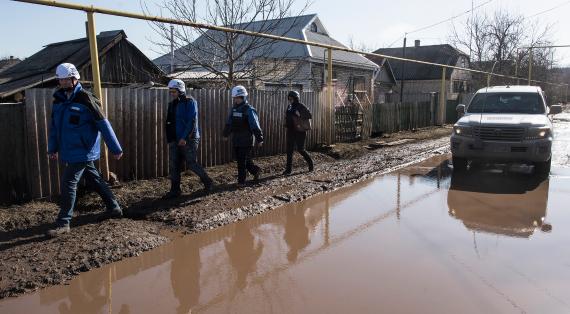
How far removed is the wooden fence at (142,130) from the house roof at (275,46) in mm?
2277

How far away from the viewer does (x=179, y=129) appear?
6.44m

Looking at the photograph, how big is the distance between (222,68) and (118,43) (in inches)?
351

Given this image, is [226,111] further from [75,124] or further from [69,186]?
[69,186]

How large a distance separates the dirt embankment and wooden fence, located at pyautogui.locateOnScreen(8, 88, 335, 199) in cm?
26

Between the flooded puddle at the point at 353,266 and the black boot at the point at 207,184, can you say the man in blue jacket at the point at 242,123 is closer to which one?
the black boot at the point at 207,184

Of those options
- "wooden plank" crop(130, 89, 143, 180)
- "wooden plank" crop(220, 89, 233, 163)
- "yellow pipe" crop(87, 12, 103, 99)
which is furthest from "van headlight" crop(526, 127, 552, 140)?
"yellow pipe" crop(87, 12, 103, 99)

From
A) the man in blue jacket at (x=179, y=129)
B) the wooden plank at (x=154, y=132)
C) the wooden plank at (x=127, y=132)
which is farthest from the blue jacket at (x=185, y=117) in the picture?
the wooden plank at (x=154, y=132)

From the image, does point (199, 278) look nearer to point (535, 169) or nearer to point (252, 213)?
point (252, 213)

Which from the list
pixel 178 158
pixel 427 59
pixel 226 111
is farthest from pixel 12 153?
pixel 427 59

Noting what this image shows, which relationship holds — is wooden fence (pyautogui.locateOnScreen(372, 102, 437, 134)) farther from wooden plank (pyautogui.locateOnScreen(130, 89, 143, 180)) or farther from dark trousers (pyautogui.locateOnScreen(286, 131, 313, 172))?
wooden plank (pyautogui.locateOnScreen(130, 89, 143, 180))

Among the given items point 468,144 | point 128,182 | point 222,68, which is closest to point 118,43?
Answer: point 222,68

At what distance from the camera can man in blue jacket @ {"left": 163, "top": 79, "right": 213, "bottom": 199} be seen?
21.0 feet

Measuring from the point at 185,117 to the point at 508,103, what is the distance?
687 centimetres

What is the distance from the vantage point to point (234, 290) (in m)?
3.79
